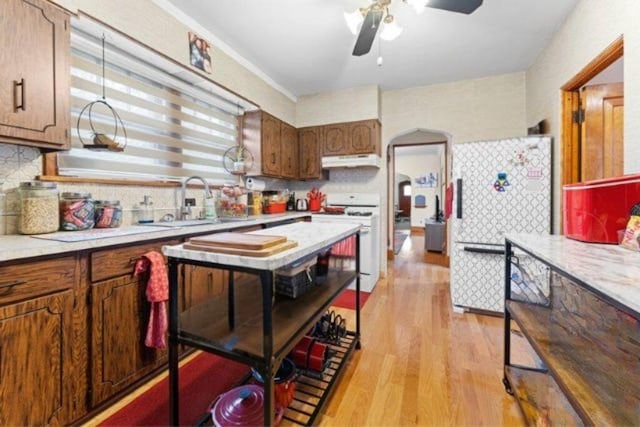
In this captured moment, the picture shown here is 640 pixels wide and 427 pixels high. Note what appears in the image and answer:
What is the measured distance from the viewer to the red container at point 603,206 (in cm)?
125

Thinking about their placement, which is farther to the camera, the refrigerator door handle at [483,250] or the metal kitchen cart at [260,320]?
the refrigerator door handle at [483,250]

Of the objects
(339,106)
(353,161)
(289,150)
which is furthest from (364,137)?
(289,150)

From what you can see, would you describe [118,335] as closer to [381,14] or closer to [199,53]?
[199,53]

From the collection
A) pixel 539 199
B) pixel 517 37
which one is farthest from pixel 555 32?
pixel 539 199

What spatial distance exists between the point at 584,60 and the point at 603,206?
1.58 meters

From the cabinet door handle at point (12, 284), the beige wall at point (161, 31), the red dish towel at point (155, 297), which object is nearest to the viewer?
the cabinet door handle at point (12, 284)

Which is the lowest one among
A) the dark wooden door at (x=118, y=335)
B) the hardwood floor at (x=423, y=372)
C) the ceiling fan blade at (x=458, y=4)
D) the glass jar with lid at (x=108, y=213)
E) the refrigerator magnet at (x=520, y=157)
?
the hardwood floor at (x=423, y=372)

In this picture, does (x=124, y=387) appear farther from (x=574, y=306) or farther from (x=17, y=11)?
(x=574, y=306)

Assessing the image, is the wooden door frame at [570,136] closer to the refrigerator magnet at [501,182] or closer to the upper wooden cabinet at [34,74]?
the refrigerator magnet at [501,182]

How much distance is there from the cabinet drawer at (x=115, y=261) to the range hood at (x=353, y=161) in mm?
2677

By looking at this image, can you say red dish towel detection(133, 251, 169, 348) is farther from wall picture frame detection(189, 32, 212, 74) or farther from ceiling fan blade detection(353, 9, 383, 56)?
ceiling fan blade detection(353, 9, 383, 56)

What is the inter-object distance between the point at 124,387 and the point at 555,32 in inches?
172

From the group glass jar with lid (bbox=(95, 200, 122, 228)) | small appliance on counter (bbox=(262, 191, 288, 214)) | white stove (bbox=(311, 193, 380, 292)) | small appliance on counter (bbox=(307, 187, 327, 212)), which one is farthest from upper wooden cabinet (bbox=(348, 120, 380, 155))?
glass jar with lid (bbox=(95, 200, 122, 228))

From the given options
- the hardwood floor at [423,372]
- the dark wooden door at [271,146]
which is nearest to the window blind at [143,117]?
the dark wooden door at [271,146]
